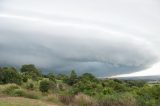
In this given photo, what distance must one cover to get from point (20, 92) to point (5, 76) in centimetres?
1988

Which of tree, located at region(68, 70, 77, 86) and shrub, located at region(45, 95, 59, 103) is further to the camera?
tree, located at region(68, 70, 77, 86)

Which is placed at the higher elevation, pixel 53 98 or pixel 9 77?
pixel 9 77

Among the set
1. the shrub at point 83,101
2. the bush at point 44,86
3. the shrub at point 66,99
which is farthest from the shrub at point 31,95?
the bush at point 44,86

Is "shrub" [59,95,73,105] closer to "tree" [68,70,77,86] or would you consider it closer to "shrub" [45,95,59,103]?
"shrub" [45,95,59,103]

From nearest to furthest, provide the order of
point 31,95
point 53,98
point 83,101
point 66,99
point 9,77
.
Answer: point 83,101 < point 66,99 < point 53,98 < point 31,95 < point 9,77

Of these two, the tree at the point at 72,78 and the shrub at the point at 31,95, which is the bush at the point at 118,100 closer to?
the shrub at the point at 31,95

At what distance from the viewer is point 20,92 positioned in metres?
39.2

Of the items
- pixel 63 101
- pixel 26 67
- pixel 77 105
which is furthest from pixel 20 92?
pixel 26 67

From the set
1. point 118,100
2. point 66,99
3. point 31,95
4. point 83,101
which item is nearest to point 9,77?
point 31,95

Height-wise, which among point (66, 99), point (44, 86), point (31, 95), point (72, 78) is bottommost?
point (66, 99)

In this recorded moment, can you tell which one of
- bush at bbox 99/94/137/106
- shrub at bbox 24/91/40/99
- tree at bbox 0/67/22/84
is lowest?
bush at bbox 99/94/137/106

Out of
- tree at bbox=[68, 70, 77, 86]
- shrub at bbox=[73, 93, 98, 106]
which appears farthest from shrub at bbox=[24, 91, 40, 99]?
tree at bbox=[68, 70, 77, 86]

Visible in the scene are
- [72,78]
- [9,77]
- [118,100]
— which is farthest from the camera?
[72,78]

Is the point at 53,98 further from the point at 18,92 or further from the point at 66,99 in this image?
the point at 18,92
